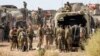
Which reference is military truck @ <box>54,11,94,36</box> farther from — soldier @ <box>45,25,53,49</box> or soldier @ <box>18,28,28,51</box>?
soldier @ <box>18,28,28,51</box>

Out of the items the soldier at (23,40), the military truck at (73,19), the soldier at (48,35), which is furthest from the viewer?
the soldier at (48,35)

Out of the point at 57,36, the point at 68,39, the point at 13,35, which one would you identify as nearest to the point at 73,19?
the point at 68,39

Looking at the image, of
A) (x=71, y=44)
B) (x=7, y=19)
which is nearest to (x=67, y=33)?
(x=71, y=44)

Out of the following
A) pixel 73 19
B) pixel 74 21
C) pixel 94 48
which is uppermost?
pixel 73 19

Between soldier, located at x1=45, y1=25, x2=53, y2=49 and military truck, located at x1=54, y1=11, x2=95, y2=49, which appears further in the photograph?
soldier, located at x1=45, y1=25, x2=53, y2=49

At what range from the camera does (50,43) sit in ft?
86.8

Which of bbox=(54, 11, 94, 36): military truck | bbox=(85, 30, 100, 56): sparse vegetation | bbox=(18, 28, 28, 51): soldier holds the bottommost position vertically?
bbox=(18, 28, 28, 51): soldier

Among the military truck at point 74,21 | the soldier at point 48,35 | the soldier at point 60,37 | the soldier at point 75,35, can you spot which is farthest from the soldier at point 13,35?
the soldier at point 75,35

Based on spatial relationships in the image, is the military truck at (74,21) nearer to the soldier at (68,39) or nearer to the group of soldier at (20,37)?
the soldier at (68,39)

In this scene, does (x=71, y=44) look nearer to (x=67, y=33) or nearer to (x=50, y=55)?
(x=67, y=33)

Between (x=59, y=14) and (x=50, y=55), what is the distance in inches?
243

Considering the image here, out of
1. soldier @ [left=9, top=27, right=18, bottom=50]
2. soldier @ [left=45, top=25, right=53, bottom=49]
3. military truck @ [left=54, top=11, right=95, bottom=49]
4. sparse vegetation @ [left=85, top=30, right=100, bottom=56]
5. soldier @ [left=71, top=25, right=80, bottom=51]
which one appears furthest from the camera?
soldier @ [left=45, top=25, right=53, bottom=49]

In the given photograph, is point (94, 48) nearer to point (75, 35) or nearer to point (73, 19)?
point (75, 35)

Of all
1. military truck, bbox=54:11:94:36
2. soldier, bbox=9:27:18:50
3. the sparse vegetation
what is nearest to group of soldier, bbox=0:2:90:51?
soldier, bbox=9:27:18:50
